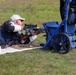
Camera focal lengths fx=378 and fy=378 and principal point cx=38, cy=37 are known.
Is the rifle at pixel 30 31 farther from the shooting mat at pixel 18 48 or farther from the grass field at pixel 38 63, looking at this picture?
the grass field at pixel 38 63

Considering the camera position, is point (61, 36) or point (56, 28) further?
point (56, 28)

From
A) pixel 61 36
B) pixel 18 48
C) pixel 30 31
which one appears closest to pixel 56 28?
pixel 61 36

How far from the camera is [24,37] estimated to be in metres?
10.3

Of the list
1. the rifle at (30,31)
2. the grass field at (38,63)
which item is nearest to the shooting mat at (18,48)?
the rifle at (30,31)

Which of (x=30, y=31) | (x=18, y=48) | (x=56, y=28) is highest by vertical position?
(x=56, y=28)

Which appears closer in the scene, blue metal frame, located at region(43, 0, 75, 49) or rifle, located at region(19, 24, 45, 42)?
blue metal frame, located at region(43, 0, 75, 49)

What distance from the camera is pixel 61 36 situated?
9.16 meters

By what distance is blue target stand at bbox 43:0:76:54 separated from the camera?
9.07 meters

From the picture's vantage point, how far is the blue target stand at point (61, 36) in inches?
357

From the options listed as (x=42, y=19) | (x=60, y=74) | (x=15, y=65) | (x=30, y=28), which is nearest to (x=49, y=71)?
(x=60, y=74)

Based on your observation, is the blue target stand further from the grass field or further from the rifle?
the rifle

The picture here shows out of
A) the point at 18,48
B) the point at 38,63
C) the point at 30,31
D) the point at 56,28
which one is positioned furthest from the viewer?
the point at 30,31

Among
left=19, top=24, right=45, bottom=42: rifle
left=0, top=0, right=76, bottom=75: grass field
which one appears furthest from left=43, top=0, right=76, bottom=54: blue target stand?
left=19, top=24, right=45, bottom=42: rifle

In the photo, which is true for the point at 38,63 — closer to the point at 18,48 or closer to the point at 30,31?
the point at 18,48
